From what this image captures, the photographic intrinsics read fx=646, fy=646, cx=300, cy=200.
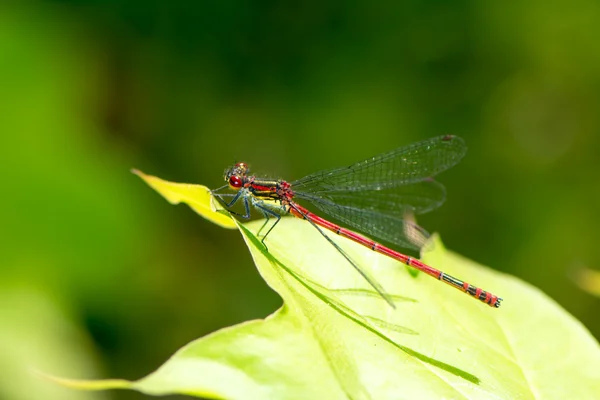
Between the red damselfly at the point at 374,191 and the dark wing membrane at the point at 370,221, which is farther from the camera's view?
the dark wing membrane at the point at 370,221

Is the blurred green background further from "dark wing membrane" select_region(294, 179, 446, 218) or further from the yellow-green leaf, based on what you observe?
the yellow-green leaf

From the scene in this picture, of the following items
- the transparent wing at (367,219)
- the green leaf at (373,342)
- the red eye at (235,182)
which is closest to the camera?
the green leaf at (373,342)

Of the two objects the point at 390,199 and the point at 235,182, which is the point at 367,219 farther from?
the point at 235,182

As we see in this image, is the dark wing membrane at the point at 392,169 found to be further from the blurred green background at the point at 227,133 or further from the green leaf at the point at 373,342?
the blurred green background at the point at 227,133

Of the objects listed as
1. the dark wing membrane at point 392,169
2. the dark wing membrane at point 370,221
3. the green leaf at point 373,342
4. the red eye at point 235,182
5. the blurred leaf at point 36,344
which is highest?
the dark wing membrane at point 392,169

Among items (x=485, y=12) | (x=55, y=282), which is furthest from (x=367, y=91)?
(x=55, y=282)

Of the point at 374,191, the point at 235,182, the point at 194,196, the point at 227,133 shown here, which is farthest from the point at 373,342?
the point at 227,133

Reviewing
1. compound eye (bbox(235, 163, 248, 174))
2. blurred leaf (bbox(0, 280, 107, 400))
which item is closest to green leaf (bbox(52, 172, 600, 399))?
compound eye (bbox(235, 163, 248, 174))

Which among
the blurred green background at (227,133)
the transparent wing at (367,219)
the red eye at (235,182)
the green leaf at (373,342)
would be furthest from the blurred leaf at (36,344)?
the green leaf at (373,342)
